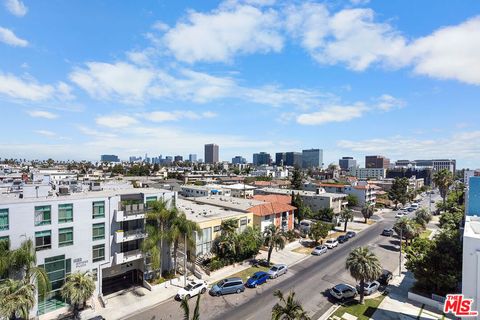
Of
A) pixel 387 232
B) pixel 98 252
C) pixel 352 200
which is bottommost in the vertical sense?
pixel 387 232

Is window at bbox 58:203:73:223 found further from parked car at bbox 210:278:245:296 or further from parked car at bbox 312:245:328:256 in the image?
parked car at bbox 312:245:328:256

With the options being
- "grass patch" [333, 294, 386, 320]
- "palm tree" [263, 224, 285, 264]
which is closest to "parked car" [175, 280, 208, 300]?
"palm tree" [263, 224, 285, 264]

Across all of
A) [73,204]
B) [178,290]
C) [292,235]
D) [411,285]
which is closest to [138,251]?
[178,290]

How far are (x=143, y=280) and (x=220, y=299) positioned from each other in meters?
10.9

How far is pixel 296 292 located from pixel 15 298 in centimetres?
2956

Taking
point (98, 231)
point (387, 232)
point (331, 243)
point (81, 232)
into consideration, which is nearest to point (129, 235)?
point (98, 231)

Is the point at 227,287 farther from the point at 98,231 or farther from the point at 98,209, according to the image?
the point at 98,209

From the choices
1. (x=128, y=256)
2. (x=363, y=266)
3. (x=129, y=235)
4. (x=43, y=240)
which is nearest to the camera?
(x=43, y=240)

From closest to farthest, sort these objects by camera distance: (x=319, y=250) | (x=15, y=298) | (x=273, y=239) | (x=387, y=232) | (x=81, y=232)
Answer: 1. (x=15, y=298)
2. (x=81, y=232)
3. (x=273, y=239)
4. (x=319, y=250)
5. (x=387, y=232)

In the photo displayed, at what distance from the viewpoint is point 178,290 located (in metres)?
35.1

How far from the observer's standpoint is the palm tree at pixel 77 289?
27.2 metres

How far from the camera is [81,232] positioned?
31906mm

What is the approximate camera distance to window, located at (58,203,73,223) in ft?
99.9

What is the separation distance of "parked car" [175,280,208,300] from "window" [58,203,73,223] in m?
15.3
